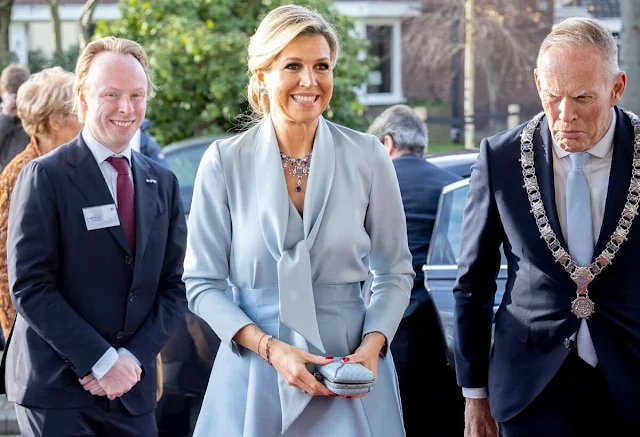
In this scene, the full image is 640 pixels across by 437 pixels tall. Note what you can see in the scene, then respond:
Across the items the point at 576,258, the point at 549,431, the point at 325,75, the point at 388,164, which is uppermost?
the point at 325,75

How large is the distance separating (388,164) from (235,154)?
455 millimetres

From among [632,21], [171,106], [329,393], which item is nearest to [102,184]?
[329,393]

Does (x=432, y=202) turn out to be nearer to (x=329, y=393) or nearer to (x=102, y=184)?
(x=102, y=184)

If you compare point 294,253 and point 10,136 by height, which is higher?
point 294,253

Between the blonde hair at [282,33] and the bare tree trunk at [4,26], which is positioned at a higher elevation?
the blonde hair at [282,33]

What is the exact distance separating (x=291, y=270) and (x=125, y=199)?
42.2 inches

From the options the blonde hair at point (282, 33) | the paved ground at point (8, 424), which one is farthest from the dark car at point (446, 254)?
the paved ground at point (8, 424)

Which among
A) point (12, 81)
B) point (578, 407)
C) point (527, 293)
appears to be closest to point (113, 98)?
point (527, 293)

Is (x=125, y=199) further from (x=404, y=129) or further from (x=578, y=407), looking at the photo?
(x=404, y=129)

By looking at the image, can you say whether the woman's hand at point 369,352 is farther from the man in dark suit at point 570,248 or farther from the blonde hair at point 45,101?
the blonde hair at point 45,101

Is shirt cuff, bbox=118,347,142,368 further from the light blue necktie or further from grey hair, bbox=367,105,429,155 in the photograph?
grey hair, bbox=367,105,429,155

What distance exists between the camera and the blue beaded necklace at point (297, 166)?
319 cm

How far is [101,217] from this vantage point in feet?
12.3

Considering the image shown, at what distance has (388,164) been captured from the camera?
10.6ft
